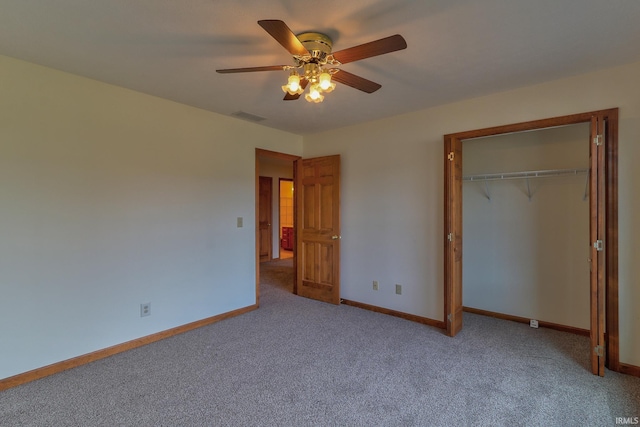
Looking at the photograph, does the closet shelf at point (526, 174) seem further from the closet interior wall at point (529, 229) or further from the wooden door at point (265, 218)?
the wooden door at point (265, 218)

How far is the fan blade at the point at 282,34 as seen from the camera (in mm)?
1454

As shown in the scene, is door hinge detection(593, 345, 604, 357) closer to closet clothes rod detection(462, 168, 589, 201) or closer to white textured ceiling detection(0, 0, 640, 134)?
closet clothes rod detection(462, 168, 589, 201)

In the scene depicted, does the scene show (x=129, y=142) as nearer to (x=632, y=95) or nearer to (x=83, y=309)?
(x=83, y=309)

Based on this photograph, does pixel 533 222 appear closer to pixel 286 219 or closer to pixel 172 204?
pixel 172 204

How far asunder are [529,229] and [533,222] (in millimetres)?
87

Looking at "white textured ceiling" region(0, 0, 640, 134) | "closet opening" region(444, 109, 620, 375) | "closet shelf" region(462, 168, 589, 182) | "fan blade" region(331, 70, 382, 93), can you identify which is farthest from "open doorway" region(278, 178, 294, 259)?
"fan blade" region(331, 70, 382, 93)

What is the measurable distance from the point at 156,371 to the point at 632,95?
4.35 metres

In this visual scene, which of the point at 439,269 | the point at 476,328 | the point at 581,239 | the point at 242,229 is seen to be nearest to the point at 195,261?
the point at 242,229

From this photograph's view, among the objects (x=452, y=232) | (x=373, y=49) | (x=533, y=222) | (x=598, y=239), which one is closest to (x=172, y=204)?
(x=373, y=49)

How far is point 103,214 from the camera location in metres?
2.80

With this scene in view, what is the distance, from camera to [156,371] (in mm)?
2508

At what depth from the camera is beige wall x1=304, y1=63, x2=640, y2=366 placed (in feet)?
8.04

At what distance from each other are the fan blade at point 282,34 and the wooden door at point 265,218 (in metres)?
5.83

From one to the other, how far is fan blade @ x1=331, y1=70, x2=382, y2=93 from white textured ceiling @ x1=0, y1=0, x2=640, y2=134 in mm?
237
